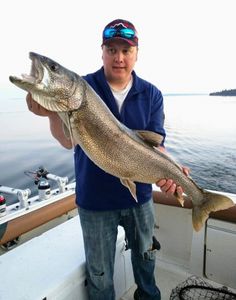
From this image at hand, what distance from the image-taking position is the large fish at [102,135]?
6.62ft

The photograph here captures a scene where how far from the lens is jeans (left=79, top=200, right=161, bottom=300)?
274 cm

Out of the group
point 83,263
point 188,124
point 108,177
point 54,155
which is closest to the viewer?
point 108,177

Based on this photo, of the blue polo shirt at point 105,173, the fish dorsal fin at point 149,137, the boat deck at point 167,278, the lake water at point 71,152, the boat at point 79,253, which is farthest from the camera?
the lake water at point 71,152

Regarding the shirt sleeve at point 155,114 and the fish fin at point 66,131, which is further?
the shirt sleeve at point 155,114

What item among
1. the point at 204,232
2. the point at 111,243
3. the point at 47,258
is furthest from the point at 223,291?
the point at 47,258

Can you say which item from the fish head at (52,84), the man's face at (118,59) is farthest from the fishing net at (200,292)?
the fish head at (52,84)

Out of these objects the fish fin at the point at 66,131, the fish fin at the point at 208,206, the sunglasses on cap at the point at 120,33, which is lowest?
the fish fin at the point at 208,206

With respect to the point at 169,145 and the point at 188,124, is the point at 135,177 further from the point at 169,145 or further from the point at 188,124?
the point at 188,124

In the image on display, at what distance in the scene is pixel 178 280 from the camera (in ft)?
13.8

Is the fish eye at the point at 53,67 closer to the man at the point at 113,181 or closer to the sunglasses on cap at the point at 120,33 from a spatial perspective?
the man at the point at 113,181

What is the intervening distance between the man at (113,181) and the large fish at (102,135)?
6.9 inches

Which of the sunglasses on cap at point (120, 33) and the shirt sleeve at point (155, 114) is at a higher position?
the sunglasses on cap at point (120, 33)

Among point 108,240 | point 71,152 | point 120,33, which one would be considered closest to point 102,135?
point 120,33

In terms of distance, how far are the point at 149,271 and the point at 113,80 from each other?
196 cm
